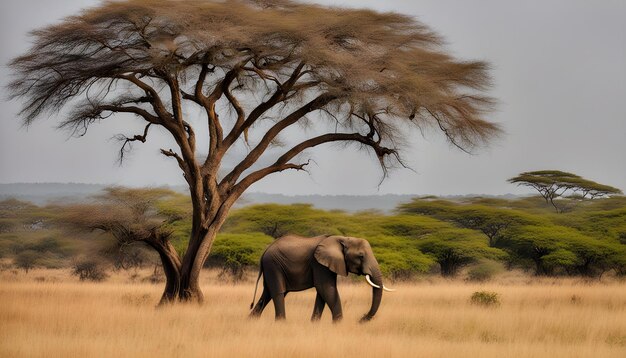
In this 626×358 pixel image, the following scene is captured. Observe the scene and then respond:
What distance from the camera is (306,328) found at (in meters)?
12.8

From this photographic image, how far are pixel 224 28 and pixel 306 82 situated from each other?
2.37 metres

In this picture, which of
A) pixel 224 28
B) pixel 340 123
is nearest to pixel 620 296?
pixel 340 123

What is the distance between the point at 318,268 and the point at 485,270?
2357 centimetres

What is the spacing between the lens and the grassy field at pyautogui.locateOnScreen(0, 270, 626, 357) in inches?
Result: 408

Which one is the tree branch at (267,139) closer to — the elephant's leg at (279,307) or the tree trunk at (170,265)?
the tree trunk at (170,265)

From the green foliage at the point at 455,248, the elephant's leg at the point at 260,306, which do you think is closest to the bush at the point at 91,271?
the green foliage at the point at 455,248

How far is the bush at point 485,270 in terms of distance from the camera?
3612 centimetres

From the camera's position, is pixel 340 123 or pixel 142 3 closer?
pixel 142 3

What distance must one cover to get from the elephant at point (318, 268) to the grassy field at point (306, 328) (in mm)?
354

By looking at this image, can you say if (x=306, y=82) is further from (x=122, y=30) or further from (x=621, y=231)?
(x=621, y=231)

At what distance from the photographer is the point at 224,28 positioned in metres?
16.0

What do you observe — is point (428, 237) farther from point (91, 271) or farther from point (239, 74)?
point (239, 74)

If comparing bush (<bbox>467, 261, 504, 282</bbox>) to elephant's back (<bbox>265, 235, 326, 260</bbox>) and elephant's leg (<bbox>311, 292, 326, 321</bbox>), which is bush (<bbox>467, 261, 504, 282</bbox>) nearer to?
elephant's back (<bbox>265, 235, 326, 260</bbox>)

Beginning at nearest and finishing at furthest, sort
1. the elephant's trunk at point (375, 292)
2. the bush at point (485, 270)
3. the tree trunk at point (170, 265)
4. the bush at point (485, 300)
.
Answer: the elephant's trunk at point (375, 292) < the tree trunk at point (170, 265) < the bush at point (485, 300) < the bush at point (485, 270)
